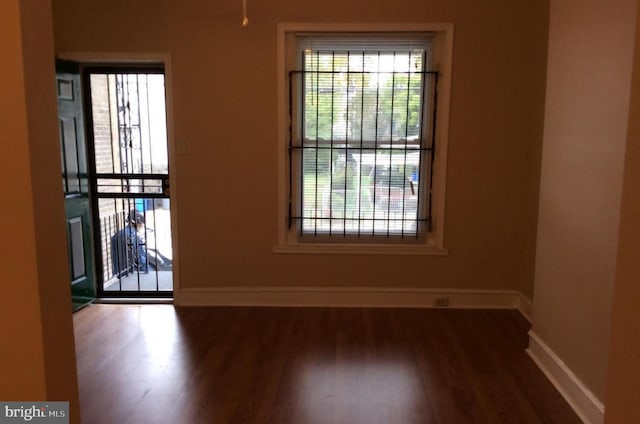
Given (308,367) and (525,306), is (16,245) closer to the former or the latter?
(308,367)

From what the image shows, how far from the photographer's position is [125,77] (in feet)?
13.0

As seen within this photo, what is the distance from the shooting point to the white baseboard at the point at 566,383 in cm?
230

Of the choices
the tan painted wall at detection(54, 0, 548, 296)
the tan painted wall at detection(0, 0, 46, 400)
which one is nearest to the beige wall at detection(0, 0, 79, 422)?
the tan painted wall at detection(0, 0, 46, 400)

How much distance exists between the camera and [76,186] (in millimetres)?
3863

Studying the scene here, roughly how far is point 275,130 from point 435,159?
52.5 inches

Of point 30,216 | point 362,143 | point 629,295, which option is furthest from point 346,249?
point 30,216

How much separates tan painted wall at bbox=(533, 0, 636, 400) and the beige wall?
7.31ft

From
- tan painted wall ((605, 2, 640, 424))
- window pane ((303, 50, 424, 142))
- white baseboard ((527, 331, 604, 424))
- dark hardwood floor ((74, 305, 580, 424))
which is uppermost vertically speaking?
window pane ((303, 50, 424, 142))

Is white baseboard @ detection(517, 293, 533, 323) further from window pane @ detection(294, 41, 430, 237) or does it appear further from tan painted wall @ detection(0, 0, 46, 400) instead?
tan painted wall @ detection(0, 0, 46, 400)

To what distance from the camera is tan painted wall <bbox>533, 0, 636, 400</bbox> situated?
2.15 m

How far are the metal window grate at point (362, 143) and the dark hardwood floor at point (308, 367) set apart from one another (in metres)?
0.79

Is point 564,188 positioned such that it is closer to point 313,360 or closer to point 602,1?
point 602,1

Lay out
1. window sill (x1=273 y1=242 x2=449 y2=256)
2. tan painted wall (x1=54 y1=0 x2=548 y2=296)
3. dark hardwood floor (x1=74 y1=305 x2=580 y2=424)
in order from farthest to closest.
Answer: window sill (x1=273 y1=242 x2=449 y2=256) → tan painted wall (x1=54 y1=0 x2=548 y2=296) → dark hardwood floor (x1=74 y1=305 x2=580 y2=424)

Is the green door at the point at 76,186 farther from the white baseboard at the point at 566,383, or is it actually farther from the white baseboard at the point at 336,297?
the white baseboard at the point at 566,383
